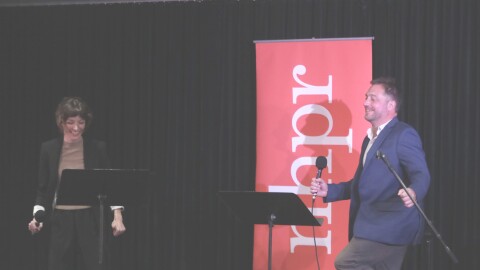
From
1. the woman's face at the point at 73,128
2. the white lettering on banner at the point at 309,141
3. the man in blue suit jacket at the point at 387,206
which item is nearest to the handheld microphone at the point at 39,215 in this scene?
the woman's face at the point at 73,128

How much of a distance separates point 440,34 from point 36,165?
12.7 feet

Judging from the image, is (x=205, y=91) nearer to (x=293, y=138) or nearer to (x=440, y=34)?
(x=293, y=138)

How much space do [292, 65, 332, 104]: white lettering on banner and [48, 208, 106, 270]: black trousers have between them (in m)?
2.04

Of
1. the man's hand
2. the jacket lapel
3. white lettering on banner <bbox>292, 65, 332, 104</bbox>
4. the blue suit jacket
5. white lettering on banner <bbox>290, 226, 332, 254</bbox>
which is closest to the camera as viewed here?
the man's hand

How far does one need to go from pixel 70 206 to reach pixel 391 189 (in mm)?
2046

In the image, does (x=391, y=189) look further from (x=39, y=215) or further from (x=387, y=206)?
(x=39, y=215)

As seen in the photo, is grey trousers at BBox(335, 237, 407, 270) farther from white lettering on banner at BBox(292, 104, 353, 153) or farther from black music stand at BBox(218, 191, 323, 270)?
white lettering on banner at BBox(292, 104, 353, 153)

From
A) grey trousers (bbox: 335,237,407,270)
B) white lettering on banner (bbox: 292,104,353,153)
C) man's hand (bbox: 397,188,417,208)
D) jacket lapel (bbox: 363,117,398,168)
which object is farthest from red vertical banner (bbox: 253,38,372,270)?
man's hand (bbox: 397,188,417,208)

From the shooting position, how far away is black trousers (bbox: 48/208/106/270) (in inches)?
167

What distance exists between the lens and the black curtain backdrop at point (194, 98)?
5.36 meters

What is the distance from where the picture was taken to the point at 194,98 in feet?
19.6

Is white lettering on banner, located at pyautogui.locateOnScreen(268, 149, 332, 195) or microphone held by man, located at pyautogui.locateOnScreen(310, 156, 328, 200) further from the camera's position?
white lettering on banner, located at pyautogui.locateOnScreen(268, 149, 332, 195)

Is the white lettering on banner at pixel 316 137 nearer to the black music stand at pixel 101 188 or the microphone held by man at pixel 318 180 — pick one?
the microphone held by man at pixel 318 180

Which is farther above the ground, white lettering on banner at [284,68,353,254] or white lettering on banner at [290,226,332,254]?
white lettering on banner at [284,68,353,254]
